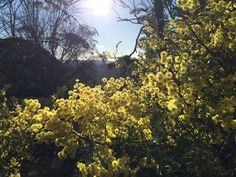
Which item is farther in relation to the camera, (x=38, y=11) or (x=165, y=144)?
(x=38, y=11)

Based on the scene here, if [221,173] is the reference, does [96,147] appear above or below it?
above

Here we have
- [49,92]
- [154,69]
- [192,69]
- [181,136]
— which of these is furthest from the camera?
[49,92]

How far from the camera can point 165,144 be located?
19.0 feet

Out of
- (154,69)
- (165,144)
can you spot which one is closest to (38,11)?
(154,69)

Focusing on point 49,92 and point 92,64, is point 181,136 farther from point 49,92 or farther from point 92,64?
point 92,64

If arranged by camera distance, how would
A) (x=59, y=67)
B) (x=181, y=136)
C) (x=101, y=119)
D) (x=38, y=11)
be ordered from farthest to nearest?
(x=38, y=11) < (x=59, y=67) < (x=181, y=136) < (x=101, y=119)

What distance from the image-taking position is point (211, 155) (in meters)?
5.46

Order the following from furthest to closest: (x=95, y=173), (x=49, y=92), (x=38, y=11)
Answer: (x=38, y=11)
(x=49, y=92)
(x=95, y=173)

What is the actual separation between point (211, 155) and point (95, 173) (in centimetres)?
158

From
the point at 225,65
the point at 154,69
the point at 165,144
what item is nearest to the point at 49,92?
the point at 154,69

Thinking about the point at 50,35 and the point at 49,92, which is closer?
the point at 49,92

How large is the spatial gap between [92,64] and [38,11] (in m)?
3.76

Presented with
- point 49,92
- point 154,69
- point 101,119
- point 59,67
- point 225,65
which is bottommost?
point 101,119

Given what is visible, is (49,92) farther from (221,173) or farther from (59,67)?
(221,173)
